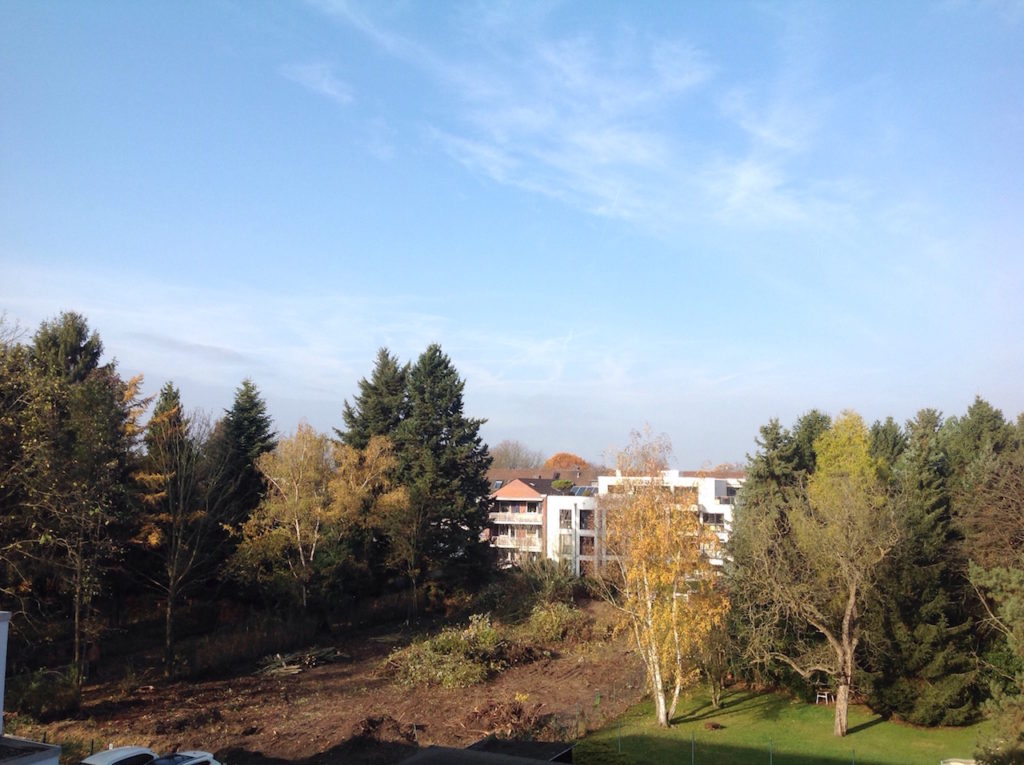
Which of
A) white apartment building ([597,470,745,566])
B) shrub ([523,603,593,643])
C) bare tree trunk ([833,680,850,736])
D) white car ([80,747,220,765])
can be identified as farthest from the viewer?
white apartment building ([597,470,745,566])

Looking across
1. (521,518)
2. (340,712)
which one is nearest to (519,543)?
(521,518)

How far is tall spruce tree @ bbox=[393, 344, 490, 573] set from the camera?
3762cm

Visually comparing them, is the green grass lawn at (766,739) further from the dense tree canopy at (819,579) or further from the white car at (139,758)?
the white car at (139,758)

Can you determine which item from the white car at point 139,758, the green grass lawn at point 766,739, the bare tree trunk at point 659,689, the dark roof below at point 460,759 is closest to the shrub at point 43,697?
the white car at point 139,758

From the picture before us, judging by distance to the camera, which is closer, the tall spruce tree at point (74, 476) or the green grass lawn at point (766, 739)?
the tall spruce tree at point (74, 476)

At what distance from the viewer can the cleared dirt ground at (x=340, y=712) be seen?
17.8 m

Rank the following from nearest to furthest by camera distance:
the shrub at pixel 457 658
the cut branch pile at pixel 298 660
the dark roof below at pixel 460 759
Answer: the dark roof below at pixel 460 759
the shrub at pixel 457 658
the cut branch pile at pixel 298 660

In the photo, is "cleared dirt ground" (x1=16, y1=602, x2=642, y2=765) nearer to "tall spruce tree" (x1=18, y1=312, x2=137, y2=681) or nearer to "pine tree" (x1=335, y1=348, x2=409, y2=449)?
"tall spruce tree" (x1=18, y1=312, x2=137, y2=681)

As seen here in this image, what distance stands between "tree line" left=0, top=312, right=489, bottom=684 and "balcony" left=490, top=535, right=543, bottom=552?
45.3 feet

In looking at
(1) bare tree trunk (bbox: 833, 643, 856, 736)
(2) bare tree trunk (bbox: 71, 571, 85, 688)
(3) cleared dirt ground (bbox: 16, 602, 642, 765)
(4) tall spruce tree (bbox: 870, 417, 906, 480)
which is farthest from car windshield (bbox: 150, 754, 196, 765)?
(4) tall spruce tree (bbox: 870, 417, 906, 480)

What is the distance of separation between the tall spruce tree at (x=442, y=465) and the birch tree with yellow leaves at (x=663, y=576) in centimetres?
1670

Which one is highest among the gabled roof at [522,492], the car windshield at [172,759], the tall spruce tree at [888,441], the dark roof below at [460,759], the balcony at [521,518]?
the tall spruce tree at [888,441]

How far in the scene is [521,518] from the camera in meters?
59.6

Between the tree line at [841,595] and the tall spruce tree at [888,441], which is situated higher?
the tall spruce tree at [888,441]
